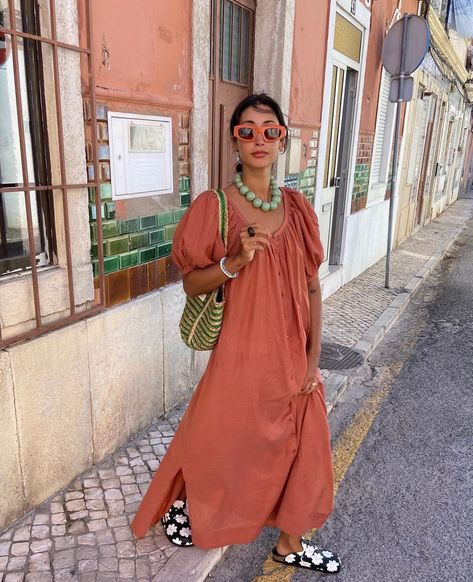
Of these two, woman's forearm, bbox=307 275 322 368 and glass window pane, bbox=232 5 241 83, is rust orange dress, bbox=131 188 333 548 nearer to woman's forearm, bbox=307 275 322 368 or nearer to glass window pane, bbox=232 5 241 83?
woman's forearm, bbox=307 275 322 368

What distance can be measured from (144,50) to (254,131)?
4.38 ft

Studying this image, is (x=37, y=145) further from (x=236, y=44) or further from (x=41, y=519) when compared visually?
(x=236, y=44)

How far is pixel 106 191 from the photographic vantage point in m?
2.72

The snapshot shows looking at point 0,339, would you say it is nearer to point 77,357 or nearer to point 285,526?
point 77,357

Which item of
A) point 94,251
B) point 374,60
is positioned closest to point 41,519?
point 94,251

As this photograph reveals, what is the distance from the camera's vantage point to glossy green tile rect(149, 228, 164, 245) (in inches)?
123

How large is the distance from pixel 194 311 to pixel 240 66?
2.94 metres

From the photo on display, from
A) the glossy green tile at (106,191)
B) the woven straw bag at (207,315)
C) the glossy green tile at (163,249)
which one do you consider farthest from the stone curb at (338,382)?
the glossy green tile at (106,191)

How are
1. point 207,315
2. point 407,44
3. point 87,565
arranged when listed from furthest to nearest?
point 407,44
point 87,565
point 207,315

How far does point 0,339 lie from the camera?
2.18 m

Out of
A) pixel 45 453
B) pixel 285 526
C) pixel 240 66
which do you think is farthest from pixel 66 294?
pixel 240 66

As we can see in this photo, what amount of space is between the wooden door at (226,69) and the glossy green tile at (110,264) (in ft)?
4.40

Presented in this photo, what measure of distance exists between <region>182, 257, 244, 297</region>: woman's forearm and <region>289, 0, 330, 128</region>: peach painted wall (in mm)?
3262

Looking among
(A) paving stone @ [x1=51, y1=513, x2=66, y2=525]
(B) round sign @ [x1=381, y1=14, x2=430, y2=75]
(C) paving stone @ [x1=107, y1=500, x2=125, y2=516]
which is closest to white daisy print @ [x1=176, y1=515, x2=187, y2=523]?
(C) paving stone @ [x1=107, y1=500, x2=125, y2=516]
